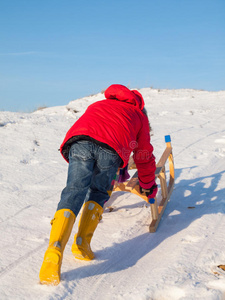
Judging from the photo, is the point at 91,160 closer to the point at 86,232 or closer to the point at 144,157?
the point at 86,232

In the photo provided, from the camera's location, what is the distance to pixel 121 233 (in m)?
3.12

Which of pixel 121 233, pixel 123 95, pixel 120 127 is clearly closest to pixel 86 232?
pixel 121 233

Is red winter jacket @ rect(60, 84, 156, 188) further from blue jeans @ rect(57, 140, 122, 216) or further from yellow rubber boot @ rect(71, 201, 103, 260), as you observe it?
yellow rubber boot @ rect(71, 201, 103, 260)

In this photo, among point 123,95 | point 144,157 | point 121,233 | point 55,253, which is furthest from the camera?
point 121,233

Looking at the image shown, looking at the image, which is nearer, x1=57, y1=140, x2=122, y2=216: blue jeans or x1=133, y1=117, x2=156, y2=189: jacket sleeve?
x1=57, y1=140, x2=122, y2=216: blue jeans

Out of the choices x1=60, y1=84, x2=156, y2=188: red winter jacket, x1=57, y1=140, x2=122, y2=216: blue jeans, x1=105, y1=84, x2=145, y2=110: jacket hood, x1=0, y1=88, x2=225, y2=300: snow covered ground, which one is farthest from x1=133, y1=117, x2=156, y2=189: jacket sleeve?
x1=0, y1=88, x2=225, y2=300: snow covered ground

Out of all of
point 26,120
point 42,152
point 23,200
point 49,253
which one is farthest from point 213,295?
point 26,120

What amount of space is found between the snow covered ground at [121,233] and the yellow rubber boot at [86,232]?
0.09 metres

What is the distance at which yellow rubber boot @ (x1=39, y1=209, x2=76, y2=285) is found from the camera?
2.06m

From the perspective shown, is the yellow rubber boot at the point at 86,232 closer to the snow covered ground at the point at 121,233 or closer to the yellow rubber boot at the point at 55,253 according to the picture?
the snow covered ground at the point at 121,233

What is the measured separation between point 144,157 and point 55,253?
1203mm

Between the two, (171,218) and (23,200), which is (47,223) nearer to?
(23,200)

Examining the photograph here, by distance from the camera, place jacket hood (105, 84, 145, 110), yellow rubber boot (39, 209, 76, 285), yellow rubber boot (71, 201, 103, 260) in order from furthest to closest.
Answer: jacket hood (105, 84, 145, 110) → yellow rubber boot (71, 201, 103, 260) → yellow rubber boot (39, 209, 76, 285)

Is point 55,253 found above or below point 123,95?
below
